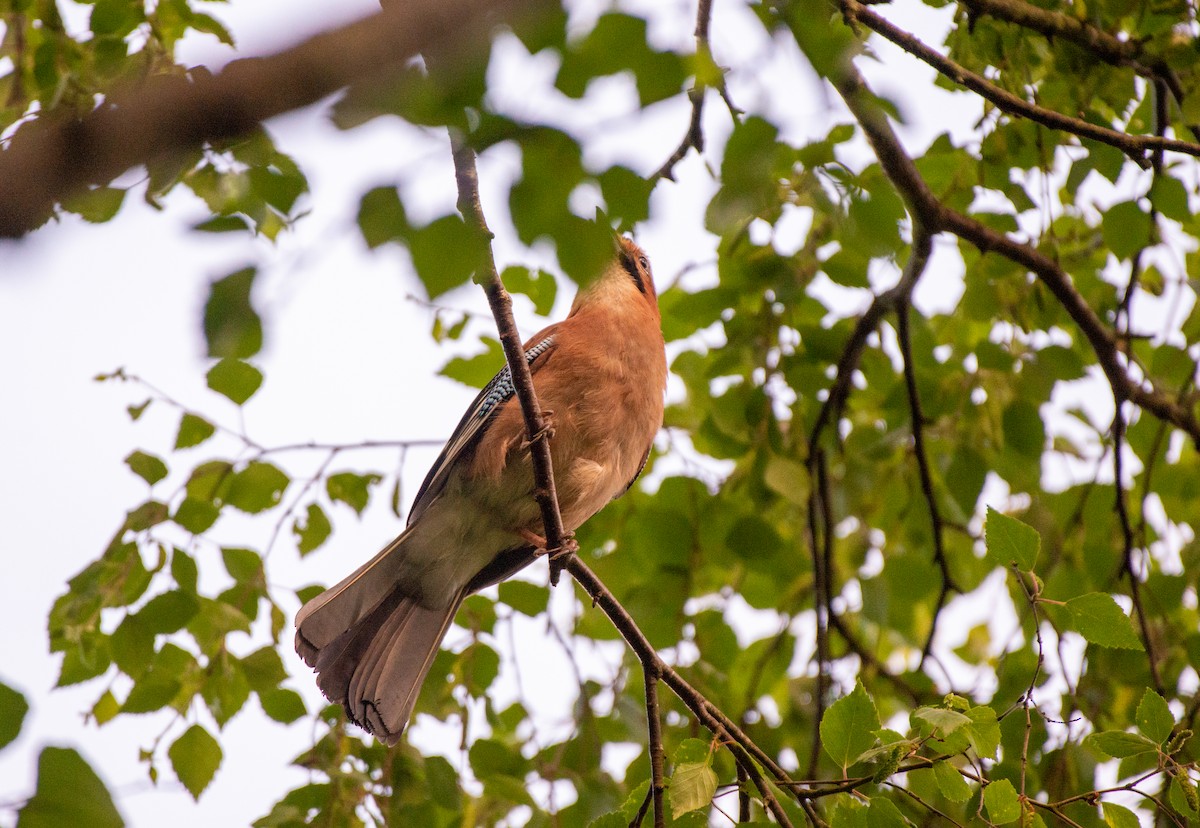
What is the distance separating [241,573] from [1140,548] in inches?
127

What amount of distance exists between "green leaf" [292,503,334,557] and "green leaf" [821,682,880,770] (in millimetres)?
2162

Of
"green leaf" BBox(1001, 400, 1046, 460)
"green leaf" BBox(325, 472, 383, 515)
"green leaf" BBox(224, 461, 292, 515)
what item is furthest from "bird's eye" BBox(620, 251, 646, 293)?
"green leaf" BBox(224, 461, 292, 515)

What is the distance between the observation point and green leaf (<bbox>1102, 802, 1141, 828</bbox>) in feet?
7.08

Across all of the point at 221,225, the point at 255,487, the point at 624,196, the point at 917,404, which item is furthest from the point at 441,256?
the point at 917,404

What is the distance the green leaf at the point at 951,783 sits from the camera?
7.23 ft

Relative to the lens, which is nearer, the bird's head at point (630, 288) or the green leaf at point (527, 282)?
the green leaf at point (527, 282)

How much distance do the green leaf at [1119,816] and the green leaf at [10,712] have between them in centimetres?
198

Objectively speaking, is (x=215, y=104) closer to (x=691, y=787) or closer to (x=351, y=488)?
(x=691, y=787)

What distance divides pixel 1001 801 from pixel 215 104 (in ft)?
6.25

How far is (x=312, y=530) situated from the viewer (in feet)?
12.7

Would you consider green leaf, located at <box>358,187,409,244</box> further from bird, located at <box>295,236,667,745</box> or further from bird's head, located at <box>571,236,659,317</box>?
bird's head, located at <box>571,236,659,317</box>

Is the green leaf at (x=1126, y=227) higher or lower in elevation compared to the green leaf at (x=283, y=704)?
higher

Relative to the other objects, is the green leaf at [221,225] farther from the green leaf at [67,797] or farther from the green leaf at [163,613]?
the green leaf at [163,613]

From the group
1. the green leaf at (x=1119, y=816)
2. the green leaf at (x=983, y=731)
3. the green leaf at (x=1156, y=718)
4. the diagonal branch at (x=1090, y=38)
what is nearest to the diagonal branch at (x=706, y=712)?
the green leaf at (x=983, y=731)
